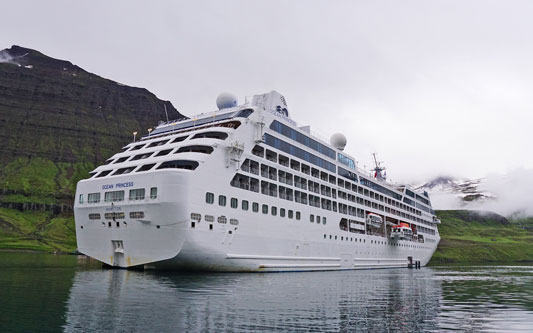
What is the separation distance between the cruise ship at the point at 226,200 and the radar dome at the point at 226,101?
0.41 ft

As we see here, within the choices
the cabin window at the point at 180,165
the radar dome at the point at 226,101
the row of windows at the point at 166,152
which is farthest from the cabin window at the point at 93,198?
the radar dome at the point at 226,101

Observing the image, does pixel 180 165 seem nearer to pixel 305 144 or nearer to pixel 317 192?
pixel 305 144

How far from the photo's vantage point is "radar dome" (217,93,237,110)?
45263 mm

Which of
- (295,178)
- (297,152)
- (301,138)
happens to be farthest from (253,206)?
(301,138)

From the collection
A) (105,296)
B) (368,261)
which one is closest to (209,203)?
(105,296)

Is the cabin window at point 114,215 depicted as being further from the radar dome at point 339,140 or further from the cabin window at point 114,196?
the radar dome at point 339,140

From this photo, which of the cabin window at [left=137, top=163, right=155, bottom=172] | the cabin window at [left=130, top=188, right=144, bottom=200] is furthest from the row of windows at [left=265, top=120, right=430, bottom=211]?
the cabin window at [left=130, top=188, right=144, bottom=200]

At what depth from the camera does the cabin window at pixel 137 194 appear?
1240 inches

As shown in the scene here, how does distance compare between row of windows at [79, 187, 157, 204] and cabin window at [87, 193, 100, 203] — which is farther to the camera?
cabin window at [87, 193, 100, 203]

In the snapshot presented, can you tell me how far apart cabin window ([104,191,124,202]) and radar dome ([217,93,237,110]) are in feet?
55.7

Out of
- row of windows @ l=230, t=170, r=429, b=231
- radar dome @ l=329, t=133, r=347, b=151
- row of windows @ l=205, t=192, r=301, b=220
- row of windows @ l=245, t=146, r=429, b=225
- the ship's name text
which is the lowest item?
row of windows @ l=205, t=192, r=301, b=220

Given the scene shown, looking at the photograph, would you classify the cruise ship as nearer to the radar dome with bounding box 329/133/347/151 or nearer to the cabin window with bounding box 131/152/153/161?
the cabin window with bounding box 131/152/153/161

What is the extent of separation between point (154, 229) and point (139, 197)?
9.67 ft

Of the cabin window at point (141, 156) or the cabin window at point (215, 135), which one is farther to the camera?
the cabin window at point (141, 156)
